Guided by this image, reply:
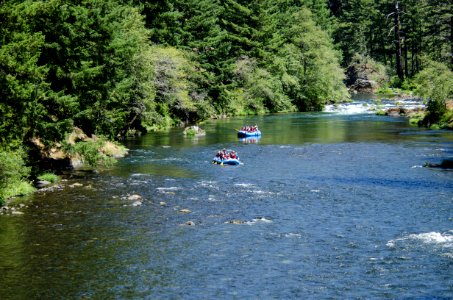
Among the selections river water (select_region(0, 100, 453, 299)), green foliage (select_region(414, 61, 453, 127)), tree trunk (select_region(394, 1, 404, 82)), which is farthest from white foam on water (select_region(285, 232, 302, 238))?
tree trunk (select_region(394, 1, 404, 82))

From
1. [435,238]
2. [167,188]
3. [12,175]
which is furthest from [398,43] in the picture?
[12,175]

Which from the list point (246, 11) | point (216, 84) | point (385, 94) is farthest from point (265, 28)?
point (385, 94)

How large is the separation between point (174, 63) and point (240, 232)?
53.3 m

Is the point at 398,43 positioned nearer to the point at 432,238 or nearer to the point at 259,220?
the point at 259,220

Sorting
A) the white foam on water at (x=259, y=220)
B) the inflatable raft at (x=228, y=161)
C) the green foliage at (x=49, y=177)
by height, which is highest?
the green foliage at (x=49, y=177)

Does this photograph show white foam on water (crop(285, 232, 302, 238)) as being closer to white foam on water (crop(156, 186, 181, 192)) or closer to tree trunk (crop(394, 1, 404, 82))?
white foam on water (crop(156, 186, 181, 192))

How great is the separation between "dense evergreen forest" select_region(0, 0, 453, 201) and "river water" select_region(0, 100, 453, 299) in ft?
16.9

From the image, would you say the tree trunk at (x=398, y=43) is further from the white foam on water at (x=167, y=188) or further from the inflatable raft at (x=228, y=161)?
the white foam on water at (x=167, y=188)

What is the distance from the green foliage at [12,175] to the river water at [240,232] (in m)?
1.31

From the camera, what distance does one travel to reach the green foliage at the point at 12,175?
1395 inches

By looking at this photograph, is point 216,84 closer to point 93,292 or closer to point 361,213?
point 361,213

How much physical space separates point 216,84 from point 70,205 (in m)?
65.1

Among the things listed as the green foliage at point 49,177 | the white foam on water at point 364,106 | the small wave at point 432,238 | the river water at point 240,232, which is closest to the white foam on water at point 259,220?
the river water at point 240,232

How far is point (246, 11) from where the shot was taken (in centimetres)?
11038
